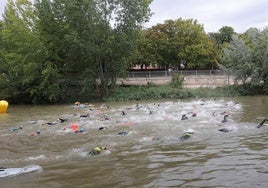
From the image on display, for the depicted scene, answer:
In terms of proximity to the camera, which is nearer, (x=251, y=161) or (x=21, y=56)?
(x=251, y=161)

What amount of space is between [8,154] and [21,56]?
1087 inches

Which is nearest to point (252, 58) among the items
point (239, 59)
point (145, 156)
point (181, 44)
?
point (239, 59)

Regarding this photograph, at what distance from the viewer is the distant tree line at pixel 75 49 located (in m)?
36.3

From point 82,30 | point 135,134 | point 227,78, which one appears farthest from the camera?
point 227,78

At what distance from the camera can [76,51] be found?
36.8 metres

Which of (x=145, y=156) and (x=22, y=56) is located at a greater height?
(x=22, y=56)

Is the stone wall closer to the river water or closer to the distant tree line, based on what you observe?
the distant tree line

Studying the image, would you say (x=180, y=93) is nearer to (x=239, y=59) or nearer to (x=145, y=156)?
(x=239, y=59)

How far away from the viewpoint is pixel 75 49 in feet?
120

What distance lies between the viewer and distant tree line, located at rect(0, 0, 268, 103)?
119ft

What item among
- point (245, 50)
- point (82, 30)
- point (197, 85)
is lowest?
point (197, 85)

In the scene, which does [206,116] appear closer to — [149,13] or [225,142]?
[225,142]

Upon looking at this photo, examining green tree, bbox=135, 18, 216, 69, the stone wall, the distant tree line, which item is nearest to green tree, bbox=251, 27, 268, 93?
the distant tree line

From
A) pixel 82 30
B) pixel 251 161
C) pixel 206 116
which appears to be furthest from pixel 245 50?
pixel 251 161
